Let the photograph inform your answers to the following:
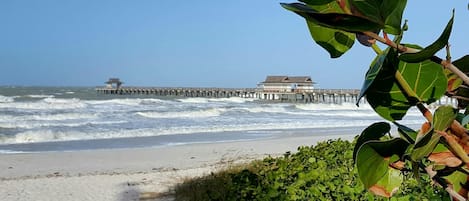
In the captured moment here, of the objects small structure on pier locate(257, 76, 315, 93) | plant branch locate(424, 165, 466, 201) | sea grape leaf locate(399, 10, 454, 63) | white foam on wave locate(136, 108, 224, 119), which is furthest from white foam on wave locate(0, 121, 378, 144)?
small structure on pier locate(257, 76, 315, 93)

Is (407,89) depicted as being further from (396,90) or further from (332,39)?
(332,39)

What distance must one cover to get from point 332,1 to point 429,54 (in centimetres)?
14

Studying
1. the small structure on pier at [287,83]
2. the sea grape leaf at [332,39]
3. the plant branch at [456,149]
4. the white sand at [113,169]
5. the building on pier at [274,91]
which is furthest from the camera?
the small structure on pier at [287,83]

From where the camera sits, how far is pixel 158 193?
8.41 m

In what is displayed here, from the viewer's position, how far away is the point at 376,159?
68 cm

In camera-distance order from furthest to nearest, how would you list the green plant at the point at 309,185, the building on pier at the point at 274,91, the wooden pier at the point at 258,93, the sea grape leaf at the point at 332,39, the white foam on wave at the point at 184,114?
the building on pier at the point at 274,91 → the wooden pier at the point at 258,93 → the white foam on wave at the point at 184,114 → the green plant at the point at 309,185 → the sea grape leaf at the point at 332,39

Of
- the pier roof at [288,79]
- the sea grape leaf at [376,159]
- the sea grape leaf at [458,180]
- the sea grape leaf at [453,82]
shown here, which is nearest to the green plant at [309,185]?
the sea grape leaf at [458,180]

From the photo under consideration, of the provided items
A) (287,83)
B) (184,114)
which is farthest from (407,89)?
(287,83)

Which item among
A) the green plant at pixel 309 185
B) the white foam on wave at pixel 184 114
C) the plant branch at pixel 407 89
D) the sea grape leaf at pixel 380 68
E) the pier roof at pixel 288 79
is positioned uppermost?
the sea grape leaf at pixel 380 68

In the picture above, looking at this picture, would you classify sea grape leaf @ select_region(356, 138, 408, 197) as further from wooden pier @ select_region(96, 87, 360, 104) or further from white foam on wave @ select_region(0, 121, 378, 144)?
wooden pier @ select_region(96, 87, 360, 104)

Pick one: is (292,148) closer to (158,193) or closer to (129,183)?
(129,183)

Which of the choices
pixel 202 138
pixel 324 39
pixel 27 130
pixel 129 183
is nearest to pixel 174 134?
pixel 202 138

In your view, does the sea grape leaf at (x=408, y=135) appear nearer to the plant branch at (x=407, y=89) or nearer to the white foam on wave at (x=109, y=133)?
the plant branch at (x=407, y=89)

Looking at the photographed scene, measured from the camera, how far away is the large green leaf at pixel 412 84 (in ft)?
2.21
